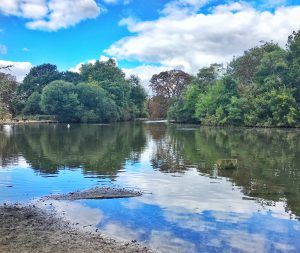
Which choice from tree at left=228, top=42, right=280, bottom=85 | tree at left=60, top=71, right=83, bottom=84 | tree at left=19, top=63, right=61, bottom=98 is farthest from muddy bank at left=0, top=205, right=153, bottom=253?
tree at left=60, top=71, right=83, bottom=84

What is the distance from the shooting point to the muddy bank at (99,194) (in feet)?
53.4

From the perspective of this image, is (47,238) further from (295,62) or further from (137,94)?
(137,94)

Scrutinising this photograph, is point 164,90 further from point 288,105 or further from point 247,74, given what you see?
point 288,105

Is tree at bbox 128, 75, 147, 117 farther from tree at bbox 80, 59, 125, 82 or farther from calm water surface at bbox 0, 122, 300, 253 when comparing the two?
calm water surface at bbox 0, 122, 300, 253

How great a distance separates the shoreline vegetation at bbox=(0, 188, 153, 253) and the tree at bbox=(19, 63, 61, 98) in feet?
313

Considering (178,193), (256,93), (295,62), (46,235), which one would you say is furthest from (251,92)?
(46,235)

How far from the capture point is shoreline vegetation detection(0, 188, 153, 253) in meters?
10.0

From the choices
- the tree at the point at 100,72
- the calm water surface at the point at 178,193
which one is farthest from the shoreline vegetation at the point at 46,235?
the tree at the point at 100,72

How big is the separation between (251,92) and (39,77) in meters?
57.2

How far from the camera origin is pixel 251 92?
3145 inches

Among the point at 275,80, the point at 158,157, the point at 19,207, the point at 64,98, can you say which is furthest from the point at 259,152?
the point at 64,98

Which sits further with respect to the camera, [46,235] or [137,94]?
[137,94]

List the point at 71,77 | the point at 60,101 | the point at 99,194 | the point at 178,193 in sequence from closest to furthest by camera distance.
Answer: the point at 99,194, the point at 178,193, the point at 60,101, the point at 71,77

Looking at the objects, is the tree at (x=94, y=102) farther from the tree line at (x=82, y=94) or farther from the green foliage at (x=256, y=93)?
the green foliage at (x=256, y=93)
